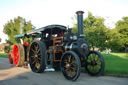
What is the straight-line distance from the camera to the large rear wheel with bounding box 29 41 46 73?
6332 mm

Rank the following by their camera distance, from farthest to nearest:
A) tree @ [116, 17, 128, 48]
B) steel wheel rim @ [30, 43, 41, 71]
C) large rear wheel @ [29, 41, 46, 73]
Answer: tree @ [116, 17, 128, 48], steel wheel rim @ [30, 43, 41, 71], large rear wheel @ [29, 41, 46, 73]

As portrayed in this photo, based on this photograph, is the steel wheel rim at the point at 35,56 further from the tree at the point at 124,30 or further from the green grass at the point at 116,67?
the tree at the point at 124,30

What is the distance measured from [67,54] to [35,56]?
2.07 m

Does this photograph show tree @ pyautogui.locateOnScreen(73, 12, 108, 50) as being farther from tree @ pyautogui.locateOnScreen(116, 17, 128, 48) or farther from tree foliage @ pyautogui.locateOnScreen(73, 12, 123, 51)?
tree @ pyautogui.locateOnScreen(116, 17, 128, 48)

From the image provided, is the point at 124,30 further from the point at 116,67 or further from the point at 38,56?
the point at 38,56

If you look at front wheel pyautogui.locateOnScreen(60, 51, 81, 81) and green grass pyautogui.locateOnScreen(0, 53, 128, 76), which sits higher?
front wheel pyautogui.locateOnScreen(60, 51, 81, 81)

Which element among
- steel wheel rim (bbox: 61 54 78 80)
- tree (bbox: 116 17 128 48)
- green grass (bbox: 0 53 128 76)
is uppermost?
tree (bbox: 116 17 128 48)

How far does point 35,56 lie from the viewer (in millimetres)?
6918

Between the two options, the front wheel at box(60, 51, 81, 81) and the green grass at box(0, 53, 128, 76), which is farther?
the green grass at box(0, 53, 128, 76)

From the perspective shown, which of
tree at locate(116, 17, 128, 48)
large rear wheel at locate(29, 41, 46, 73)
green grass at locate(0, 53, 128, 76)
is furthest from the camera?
tree at locate(116, 17, 128, 48)

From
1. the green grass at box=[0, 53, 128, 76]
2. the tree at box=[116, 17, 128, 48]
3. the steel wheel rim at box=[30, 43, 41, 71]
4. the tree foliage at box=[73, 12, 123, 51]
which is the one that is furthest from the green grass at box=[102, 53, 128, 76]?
the tree at box=[116, 17, 128, 48]

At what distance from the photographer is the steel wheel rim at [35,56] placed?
269 inches

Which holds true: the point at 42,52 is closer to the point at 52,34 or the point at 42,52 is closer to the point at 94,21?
the point at 52,34

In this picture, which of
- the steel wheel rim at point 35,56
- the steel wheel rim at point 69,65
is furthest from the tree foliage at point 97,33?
the steel wheel rim at point 69,65
